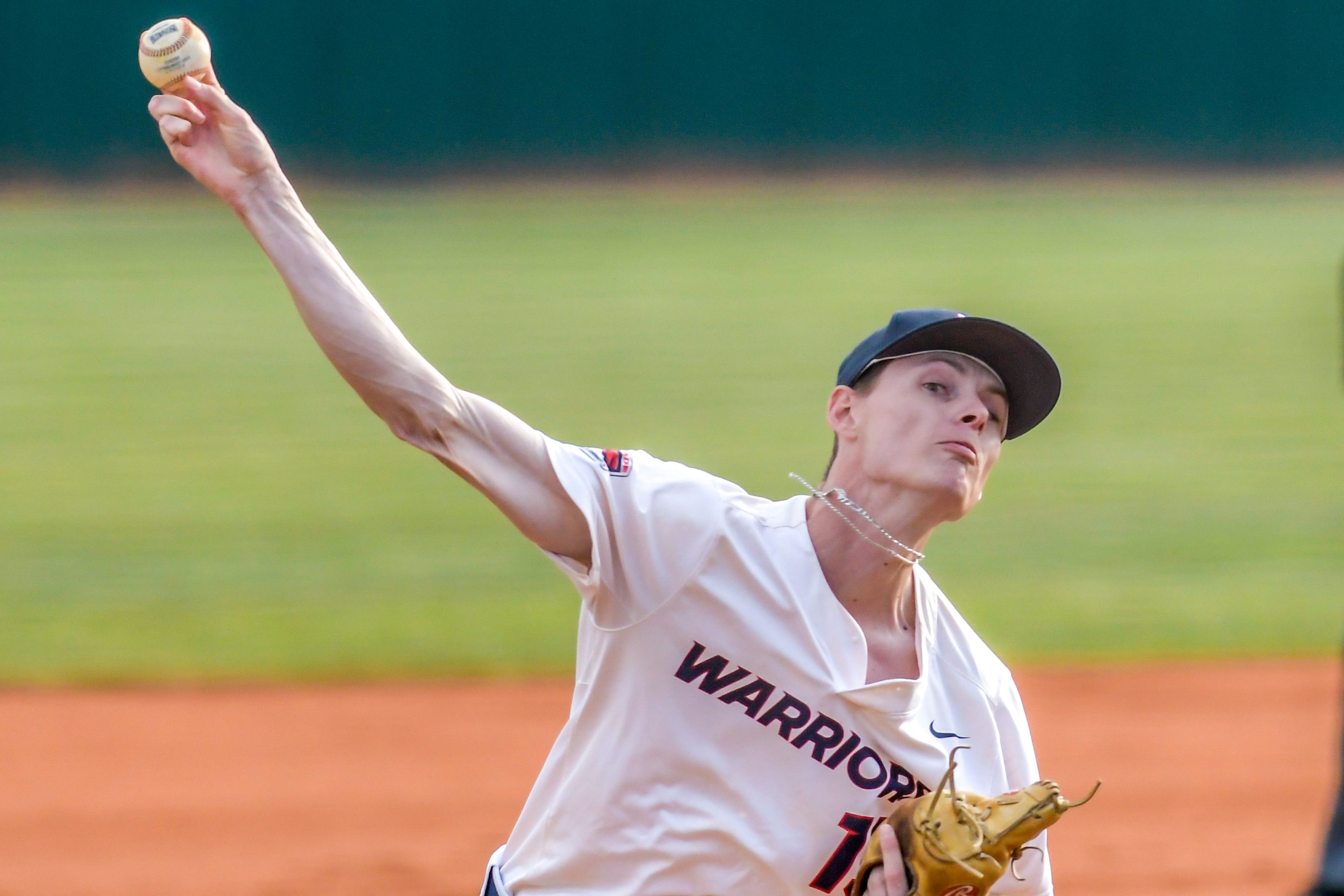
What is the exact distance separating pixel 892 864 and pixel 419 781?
333 centimetres

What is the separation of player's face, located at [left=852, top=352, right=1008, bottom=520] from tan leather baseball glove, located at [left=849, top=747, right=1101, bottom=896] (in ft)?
1.47

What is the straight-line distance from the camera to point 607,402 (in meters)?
11.7

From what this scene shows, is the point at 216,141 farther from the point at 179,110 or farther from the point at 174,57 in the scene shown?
the point at 174,57

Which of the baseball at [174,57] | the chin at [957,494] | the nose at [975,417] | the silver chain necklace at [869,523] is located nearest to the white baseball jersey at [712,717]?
the silver chain necklace at [869,523]

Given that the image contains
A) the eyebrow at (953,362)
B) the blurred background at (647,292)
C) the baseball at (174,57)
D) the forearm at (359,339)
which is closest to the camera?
the forearm at (359,339)

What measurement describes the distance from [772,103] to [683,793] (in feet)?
65.0

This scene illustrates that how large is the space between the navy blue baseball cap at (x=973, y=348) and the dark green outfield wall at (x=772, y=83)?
18.7m

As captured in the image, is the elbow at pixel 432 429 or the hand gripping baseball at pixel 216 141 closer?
the elbow at pixel 432 429

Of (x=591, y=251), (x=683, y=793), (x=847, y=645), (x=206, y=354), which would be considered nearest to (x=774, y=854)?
(x=683, y=793)

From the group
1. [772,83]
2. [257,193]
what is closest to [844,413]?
[257,193]

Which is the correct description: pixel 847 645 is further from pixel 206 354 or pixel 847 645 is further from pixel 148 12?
pixel 148 12

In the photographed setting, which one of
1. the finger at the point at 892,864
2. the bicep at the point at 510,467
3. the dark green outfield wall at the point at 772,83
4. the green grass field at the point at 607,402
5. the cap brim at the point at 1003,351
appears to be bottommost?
the finger at the point at 892,864

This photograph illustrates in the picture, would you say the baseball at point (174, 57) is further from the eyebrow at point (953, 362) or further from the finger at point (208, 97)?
the eyebrow at point (953, 362)

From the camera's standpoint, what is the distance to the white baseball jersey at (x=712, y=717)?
2326mm
